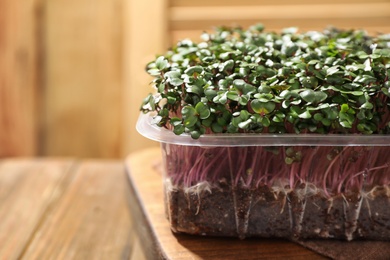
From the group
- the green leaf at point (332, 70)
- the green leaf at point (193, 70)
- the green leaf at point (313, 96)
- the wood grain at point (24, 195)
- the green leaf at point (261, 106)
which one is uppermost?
the green leaf at point (332, 70)

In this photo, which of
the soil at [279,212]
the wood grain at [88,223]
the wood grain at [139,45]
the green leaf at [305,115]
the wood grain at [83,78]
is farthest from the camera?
the wood grain at [83,78]

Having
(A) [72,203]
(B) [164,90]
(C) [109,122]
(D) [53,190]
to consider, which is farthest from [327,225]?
(C) [109,122]

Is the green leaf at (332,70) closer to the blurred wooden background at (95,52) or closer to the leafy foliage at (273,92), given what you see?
the leafy foliage at (273,92)

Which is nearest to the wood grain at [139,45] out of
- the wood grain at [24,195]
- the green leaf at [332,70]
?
the wood grain at [24,195]

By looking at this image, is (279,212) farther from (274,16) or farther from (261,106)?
(274,16)

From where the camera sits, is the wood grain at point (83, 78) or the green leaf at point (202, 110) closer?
the green leaf at point (202, 110)

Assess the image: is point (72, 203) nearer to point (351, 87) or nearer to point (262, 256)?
point (262, 256)
